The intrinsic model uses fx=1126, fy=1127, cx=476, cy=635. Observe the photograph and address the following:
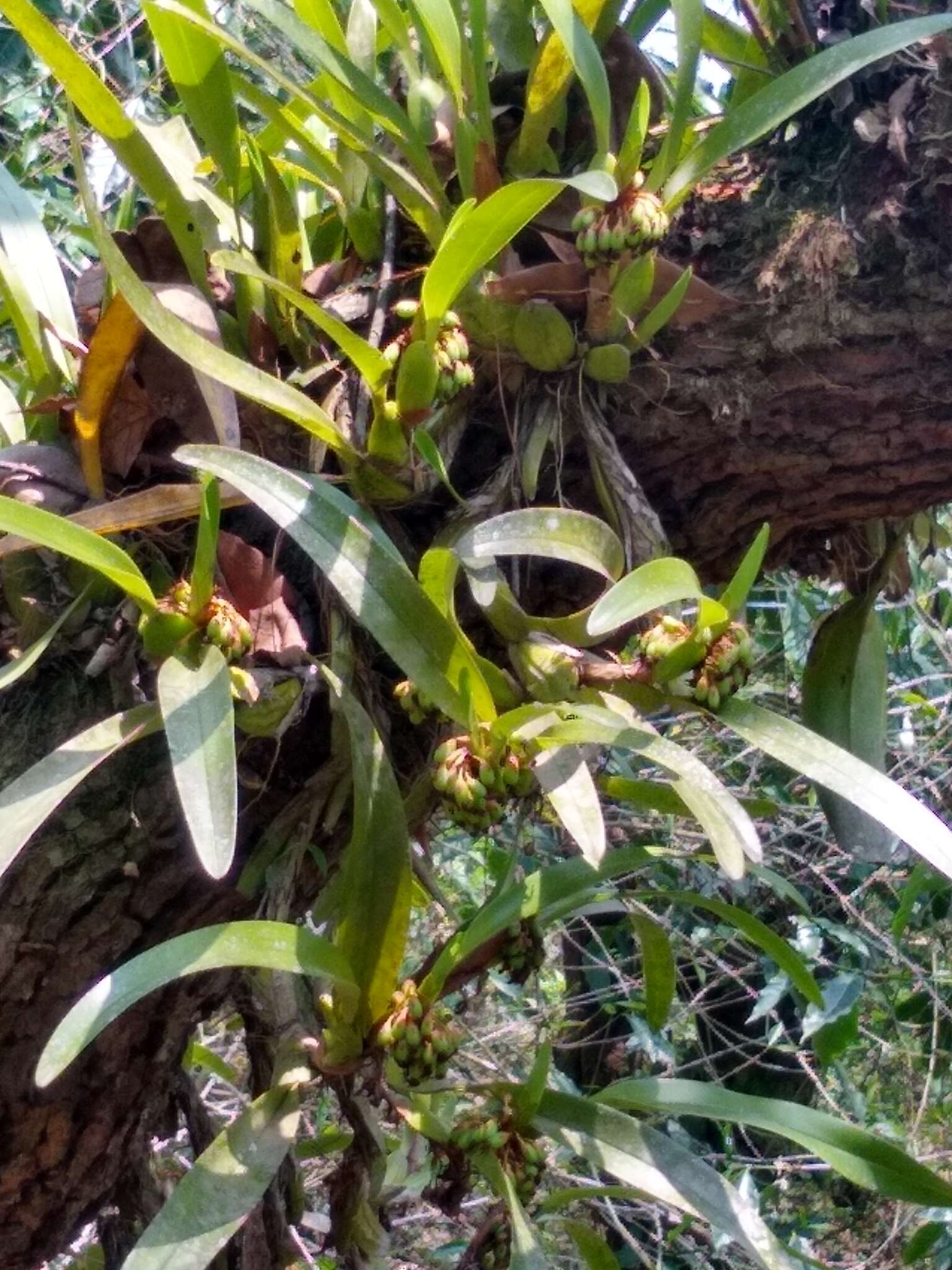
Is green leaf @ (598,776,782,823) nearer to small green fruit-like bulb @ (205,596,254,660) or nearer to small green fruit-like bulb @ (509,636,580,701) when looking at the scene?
small green fruit-like bulb @ (509,636,580,701)

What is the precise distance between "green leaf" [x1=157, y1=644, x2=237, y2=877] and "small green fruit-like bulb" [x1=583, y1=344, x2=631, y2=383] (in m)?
0.34

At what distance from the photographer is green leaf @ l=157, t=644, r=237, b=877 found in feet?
1.90

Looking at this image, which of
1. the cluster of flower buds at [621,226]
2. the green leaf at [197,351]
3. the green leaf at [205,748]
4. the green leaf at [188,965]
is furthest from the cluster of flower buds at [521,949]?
the cluster of flower buds at [621,226]

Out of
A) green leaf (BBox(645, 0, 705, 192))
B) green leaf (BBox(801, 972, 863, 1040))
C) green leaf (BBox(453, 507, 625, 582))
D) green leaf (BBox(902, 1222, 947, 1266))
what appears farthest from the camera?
green leaf (BBox(801, 972, 863, 1040))

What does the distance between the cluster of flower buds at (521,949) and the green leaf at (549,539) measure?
0.25 metres

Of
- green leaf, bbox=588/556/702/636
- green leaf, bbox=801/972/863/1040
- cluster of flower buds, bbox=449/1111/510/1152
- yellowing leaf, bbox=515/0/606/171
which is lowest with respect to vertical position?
green leaf, bbox=801/972/863/1040

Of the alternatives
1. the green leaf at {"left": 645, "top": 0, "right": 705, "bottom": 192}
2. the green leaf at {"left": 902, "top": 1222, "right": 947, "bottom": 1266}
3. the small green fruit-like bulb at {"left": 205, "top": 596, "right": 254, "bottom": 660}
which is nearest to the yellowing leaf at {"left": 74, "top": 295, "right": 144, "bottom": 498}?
the small green fruit-like bulb at {"left": 205, "top": 596, "right": 254, "bottom": 660}

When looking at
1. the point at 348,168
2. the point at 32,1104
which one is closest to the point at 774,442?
the point at 348,168

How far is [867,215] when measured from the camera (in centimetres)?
82

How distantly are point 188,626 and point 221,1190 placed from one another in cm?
33

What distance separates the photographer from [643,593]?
0.62m

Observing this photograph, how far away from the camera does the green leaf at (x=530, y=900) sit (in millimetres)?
→ 727

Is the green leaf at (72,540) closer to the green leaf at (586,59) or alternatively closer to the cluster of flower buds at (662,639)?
the cluster of flower buds at (662,639)

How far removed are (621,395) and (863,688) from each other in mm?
352
